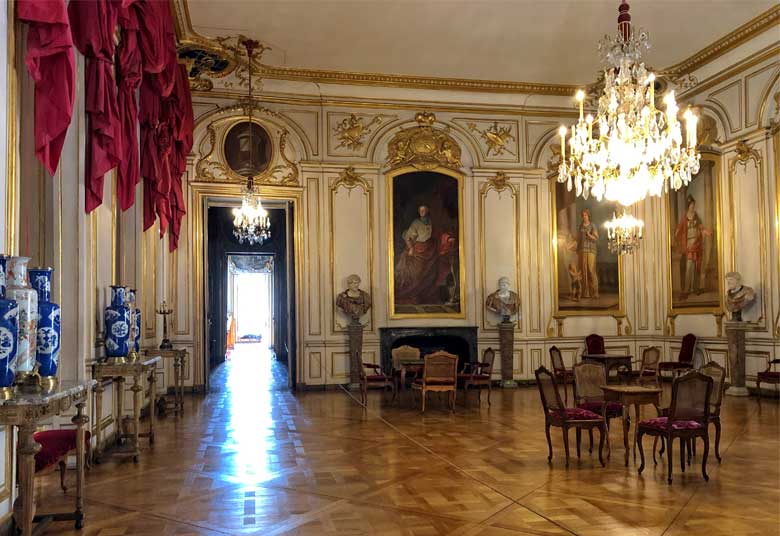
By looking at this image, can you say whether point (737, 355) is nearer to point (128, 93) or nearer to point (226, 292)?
point (128, 93)

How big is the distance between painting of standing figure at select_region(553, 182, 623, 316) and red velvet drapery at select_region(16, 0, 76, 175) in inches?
387

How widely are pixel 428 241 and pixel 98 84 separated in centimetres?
758

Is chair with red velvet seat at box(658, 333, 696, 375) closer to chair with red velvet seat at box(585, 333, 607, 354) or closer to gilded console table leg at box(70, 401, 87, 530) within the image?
chair with red velvet seat at box(585, 333, 607, 354)

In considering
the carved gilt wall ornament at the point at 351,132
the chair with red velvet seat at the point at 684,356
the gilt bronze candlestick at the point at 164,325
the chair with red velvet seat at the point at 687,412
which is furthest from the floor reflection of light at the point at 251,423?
the chair with red velvet seat at the point at 684,356

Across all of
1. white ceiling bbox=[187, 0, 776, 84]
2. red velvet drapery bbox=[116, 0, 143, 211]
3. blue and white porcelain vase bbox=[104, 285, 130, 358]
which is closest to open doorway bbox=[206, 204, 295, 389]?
white ceiling bbox=[187, 0, 776, 84]

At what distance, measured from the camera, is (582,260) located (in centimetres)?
1273

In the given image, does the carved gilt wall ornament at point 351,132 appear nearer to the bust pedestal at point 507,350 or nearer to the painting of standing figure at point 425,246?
the painting of standing figure at point 425,246

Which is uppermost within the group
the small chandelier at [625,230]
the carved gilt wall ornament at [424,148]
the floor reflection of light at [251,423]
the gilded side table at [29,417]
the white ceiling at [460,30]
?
the white ceiling at [460,30]

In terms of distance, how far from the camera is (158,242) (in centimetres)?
1004

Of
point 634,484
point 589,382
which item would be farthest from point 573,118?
point 634,484

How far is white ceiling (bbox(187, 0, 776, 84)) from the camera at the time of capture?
9.27 m

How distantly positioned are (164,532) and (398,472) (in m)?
2.07

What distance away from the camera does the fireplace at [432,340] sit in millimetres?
11758

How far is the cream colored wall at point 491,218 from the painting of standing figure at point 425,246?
0.18m
